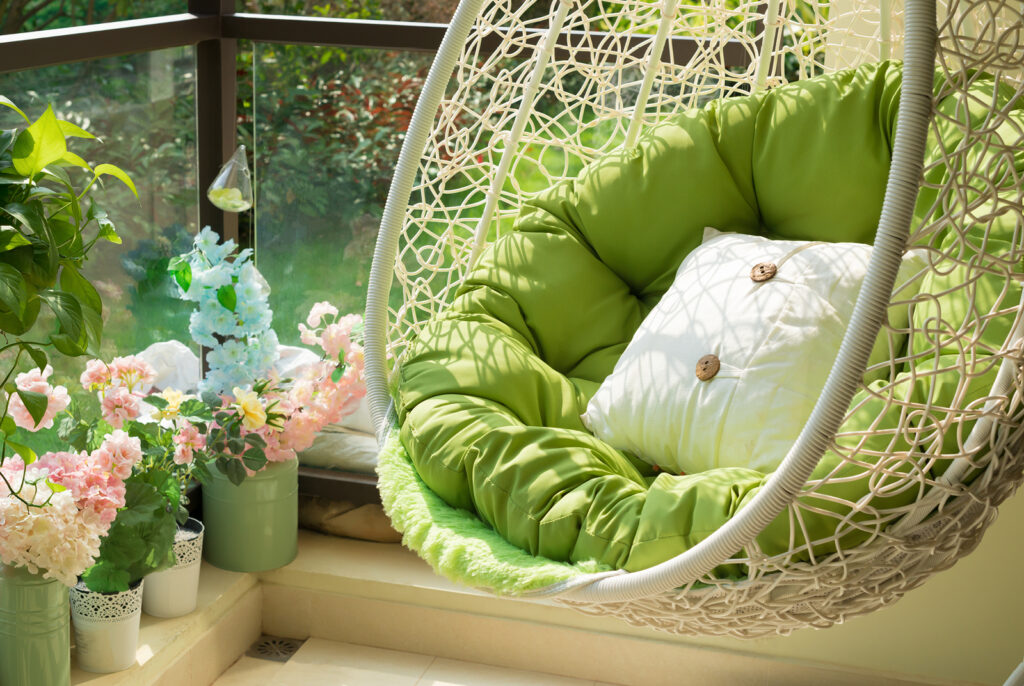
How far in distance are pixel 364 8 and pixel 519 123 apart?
3.02 m

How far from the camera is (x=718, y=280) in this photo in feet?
4.93

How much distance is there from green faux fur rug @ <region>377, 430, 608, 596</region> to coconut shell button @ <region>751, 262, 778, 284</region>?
52 cm

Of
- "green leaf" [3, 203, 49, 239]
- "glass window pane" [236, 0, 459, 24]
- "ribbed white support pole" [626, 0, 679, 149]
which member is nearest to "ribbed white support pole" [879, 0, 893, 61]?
"ribbed white support pole" [626, 0, 679, 149]

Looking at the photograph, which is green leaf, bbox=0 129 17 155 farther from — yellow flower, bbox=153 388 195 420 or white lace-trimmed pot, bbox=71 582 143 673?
white lace-trimmed pot, bbox=71 582 143 673

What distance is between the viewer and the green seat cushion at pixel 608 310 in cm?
120

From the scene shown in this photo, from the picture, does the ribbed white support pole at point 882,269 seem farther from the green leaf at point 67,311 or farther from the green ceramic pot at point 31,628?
the green ceramic pot at point 31,628

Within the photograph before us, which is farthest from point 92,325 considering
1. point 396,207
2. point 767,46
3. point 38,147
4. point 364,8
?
point 364,8

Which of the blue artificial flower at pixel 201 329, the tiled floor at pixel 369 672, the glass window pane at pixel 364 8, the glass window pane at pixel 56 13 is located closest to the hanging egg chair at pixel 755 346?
the blue artificial flower at pixel 201 329

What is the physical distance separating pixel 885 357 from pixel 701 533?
442 millimetres

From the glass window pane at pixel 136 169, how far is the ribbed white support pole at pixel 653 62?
94 cm

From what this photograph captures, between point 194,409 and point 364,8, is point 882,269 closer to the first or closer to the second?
point 194,409

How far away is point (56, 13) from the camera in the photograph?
11.7 ft

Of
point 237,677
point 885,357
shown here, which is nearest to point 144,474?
point 237,677

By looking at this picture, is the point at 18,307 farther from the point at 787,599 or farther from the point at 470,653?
the point at 470,653
